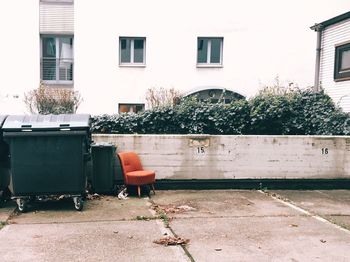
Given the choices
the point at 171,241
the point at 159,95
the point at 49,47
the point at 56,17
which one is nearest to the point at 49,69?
the point at 49,47

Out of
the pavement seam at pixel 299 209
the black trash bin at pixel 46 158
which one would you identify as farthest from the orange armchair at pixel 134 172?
the pavement seam at pixel 299 209

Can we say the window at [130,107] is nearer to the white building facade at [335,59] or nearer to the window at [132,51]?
the window at [132,51]

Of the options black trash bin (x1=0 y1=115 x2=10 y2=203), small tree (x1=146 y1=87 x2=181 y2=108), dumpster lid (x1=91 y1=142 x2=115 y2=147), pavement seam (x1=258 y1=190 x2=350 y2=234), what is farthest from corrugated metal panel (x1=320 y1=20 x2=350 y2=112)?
black trash bin (x1=0 y1=115 x2=10 y2=203)

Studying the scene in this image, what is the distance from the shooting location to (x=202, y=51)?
19828 millimetres

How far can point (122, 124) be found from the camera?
9.35m

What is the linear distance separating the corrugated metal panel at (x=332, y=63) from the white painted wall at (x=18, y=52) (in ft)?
40.9

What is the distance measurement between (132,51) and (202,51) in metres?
3.24

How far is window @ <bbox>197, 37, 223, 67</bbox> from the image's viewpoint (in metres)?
19.7

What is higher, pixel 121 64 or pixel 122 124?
pixel 121 64

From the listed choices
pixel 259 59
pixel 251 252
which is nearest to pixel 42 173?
pixel 251 252

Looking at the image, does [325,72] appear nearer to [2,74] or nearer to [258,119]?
[258,119]

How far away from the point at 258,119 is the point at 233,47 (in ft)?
34.7

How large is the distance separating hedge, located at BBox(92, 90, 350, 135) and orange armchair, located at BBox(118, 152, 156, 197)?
1197mm

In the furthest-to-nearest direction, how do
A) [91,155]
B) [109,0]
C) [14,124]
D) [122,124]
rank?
[109,0], [122,124], [91,155], [14,124]
